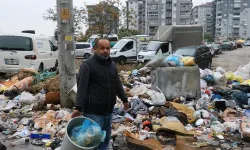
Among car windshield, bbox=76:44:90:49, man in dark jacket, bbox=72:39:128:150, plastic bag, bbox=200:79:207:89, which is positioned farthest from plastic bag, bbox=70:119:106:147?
car windshield, bbox=76:44:90:49

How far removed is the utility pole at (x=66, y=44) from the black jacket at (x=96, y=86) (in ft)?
10.7

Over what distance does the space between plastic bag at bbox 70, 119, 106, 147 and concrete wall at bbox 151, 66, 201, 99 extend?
192 inches

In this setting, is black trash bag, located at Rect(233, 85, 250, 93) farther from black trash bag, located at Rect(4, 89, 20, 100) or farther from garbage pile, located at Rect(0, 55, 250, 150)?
black trash bag, located at Rect(4, 89, 20, 100)

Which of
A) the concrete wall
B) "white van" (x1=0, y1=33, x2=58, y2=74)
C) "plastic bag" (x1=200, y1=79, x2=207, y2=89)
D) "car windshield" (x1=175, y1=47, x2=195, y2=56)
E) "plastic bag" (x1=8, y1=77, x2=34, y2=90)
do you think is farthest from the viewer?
"car windshield" (x1=175, y1=47, x2=195, y2=56)

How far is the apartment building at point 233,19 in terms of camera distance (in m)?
116

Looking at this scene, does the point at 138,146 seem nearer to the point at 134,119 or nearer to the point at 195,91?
the point at 134,119

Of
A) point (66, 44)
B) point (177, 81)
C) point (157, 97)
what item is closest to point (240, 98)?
point (177, 81)

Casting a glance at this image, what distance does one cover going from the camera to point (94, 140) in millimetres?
3484

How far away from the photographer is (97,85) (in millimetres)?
3721

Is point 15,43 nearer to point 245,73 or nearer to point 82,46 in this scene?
point 245,73

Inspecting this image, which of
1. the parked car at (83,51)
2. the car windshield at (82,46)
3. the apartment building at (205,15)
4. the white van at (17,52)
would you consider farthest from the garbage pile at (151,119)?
the apartment building at (205,15)

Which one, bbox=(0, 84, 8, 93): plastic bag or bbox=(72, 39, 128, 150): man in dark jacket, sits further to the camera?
bbox=(0, 84, 8, 93): plastic bag

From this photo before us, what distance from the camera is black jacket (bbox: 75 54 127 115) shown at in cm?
A: 364

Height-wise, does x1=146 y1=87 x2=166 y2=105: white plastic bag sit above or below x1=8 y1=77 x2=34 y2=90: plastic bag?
below
